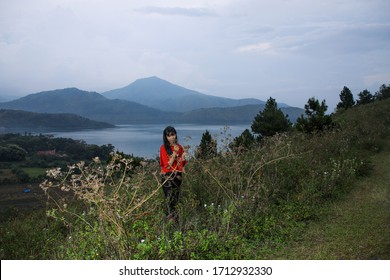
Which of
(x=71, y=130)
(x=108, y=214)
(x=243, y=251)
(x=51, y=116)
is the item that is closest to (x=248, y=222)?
(x=243, y=251)

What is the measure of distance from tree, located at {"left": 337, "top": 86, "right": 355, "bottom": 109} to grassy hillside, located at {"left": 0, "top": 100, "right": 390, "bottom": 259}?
Result: 33160 mm

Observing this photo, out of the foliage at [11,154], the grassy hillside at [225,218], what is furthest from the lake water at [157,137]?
the foliage at [11,154]

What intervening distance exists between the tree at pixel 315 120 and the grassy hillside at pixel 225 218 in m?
5.89

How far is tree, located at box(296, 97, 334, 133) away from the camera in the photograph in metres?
15.0

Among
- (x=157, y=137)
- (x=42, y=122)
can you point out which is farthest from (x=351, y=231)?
(x=42, y=122)

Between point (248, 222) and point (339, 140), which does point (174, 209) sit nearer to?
point (248, 222)

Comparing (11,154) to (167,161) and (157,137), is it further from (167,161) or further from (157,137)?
(167,161)

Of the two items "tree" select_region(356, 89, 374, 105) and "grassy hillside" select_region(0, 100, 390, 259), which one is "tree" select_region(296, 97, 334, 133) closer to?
"grassy hillside" select_region(0, 100, 390, 259)

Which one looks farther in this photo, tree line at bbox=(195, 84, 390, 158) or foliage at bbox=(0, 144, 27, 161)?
foliage at bbox=(0, 144, 27, 161)

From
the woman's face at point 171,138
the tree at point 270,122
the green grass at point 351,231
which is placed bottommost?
the green grass at point 351,231

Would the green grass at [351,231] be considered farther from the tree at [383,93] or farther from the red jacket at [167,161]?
the tree at [383,93]

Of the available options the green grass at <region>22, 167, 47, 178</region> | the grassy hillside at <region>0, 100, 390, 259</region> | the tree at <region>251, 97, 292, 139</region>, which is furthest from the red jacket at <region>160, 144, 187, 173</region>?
the green grass at <region>22, 167, 47, 178</region>

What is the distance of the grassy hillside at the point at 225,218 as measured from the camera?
13.8ft

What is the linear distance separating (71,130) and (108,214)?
168 m
